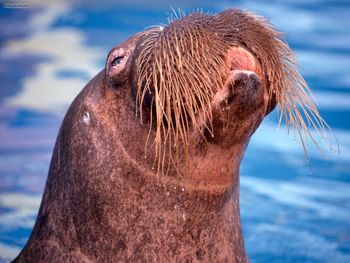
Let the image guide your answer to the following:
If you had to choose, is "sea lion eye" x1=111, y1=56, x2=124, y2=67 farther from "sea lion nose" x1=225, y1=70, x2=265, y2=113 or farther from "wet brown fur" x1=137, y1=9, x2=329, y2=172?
"sea lion nose" x1=225, y1=70, x2=265, y2=113

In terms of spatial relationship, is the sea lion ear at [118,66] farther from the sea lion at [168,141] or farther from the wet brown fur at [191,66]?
the wet brown fur at [191,66]

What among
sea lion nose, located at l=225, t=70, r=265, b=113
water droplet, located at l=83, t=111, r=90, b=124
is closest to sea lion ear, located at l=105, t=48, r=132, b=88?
water droplet, located at l=83, t=111, r=90, b=124

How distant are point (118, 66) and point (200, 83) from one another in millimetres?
749

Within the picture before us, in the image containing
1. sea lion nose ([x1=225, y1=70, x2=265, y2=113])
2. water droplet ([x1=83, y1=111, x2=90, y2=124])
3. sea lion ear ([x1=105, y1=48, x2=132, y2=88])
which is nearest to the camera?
sea lion nose ([x1=225, y1=70, x2=265, y2=113])

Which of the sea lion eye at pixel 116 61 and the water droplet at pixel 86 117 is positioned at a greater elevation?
the sea lion eye at pixel 116 61

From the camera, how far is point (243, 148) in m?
4.37

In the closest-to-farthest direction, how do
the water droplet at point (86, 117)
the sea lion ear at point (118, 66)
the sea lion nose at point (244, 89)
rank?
the sea lion nose at point (244, 89) → the sea lion ear at point (118, 66) → the water droplet at point (86, 117)

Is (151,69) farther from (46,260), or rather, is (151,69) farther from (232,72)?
(46,260)

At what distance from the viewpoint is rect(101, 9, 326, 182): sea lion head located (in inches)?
151

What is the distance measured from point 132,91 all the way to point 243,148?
763mm

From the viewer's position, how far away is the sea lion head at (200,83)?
3.85 m

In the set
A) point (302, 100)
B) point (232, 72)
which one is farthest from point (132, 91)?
point (302, 100)

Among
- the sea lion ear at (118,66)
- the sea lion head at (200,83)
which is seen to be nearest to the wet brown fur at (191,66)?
the sea lion head at (200,83)

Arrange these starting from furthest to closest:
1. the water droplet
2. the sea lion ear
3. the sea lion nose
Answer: the water droplet, the sea lion ear, the sea lion nose
